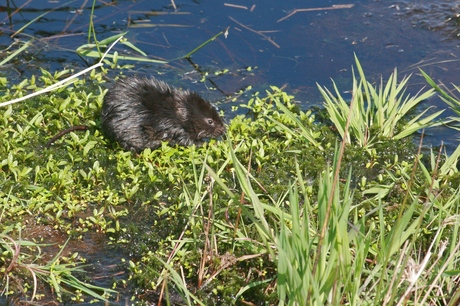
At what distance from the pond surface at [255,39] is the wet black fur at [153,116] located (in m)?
0.68

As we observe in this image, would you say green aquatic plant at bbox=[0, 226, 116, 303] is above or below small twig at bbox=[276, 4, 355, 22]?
below

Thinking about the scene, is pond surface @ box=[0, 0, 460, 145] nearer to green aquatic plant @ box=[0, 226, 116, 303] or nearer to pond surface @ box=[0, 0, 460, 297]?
pond surface @ box=[0, 0, 460, 297]

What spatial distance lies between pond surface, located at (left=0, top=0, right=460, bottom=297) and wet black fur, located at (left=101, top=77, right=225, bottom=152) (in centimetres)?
68

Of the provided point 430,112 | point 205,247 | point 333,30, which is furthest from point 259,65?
point 205,247

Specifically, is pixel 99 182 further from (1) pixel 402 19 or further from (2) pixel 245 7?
(1) pixel 402 19

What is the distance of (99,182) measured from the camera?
5.59 meters

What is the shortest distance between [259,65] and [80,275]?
11.6ft

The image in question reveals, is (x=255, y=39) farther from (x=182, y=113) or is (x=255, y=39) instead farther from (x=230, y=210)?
(x=230, y=210)

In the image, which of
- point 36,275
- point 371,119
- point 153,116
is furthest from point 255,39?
point 36,275

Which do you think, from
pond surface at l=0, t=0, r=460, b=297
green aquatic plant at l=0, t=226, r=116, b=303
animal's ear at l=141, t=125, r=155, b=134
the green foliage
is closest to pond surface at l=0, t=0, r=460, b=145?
pond surface at l=0, t=0, r=460, b=297

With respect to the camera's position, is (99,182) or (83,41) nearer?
(99,182)

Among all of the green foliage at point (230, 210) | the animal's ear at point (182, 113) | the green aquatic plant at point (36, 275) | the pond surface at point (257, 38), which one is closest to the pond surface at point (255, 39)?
the pond surface at point (257, 38)

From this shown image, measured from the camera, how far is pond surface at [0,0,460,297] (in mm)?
7406

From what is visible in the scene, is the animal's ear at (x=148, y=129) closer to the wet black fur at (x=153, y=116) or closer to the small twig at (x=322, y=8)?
the wet black fur at (x=153, y=116)
